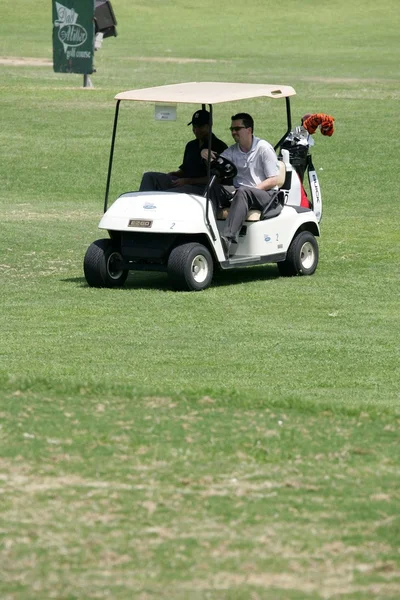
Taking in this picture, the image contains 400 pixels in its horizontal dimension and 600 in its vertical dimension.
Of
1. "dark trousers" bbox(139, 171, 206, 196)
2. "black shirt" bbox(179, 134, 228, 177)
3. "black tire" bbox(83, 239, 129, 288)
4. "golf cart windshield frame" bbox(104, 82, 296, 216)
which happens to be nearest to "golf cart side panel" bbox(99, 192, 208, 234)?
"golf cart windshield frame" bbox(104, 82, 296, 216)

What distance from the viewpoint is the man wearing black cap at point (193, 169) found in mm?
11555

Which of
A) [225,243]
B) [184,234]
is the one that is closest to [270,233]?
[225,243]

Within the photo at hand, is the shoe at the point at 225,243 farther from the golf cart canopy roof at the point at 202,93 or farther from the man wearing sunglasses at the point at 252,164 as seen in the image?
the golf cart canopy roof at the point at 202,93

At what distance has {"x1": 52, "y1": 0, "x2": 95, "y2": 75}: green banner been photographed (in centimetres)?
2644

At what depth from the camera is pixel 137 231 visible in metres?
10.9

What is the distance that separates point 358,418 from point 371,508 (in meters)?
1.32

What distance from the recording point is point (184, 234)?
11.0 meters

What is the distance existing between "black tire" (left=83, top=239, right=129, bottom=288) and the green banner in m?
15.7

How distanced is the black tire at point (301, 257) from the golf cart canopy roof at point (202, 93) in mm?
1336

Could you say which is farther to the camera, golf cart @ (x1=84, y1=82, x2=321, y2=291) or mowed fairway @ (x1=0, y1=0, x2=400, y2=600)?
golf cart @ (x1=84, y1=82, x2=321, y2=291)

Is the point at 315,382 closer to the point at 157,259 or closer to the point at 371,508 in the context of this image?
the point at 371,508

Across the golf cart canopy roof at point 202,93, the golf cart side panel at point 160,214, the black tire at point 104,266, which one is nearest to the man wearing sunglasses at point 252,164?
the golf cart canopy roof at point 202,93

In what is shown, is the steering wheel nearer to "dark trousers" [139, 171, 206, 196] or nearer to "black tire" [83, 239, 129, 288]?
"dark trousers" [139, 171, 206, 196]

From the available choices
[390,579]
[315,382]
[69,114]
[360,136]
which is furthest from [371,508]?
[69,114]
